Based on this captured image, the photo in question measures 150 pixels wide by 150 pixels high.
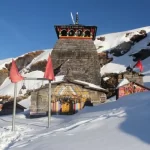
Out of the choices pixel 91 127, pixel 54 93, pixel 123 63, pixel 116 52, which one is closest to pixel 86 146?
pixel 91 127

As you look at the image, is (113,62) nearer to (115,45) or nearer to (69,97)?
(115,45)

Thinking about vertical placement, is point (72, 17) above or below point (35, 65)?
above

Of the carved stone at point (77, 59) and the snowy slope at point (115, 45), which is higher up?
the snowy slope at point (115, 45)

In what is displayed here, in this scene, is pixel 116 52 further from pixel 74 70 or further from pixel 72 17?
pixel 74 70

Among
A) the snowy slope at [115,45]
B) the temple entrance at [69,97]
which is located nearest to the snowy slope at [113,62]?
the snowy slope at [115,45]

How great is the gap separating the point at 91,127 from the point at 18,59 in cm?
7137

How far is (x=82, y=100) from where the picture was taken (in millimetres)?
26203

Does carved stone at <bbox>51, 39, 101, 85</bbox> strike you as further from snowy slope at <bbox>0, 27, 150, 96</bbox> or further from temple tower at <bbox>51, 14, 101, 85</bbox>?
snowy slope at <bbox>0, 27, 150, 96</bbox>

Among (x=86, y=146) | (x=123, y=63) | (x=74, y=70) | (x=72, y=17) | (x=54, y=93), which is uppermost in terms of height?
(x=72, y=17)

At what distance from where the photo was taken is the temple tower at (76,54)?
35.9 metres

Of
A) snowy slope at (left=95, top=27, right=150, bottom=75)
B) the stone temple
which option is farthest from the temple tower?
snowy slope at (left=95, top=27, right=150, bottom=75)

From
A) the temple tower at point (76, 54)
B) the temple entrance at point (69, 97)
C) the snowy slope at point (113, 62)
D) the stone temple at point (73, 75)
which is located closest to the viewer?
the stone temple at point (73, 75)

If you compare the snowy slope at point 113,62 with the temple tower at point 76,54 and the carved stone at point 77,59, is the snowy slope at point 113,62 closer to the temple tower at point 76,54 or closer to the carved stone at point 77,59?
the carved stone at point 77,59

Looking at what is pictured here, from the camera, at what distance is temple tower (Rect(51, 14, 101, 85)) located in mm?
35906
